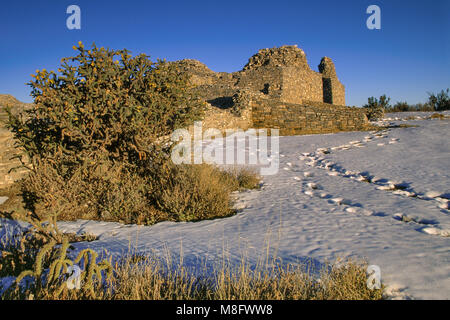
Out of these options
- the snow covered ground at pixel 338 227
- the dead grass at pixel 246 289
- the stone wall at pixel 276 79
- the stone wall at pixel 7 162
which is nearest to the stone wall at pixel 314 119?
the stone wall at pixel 276 79

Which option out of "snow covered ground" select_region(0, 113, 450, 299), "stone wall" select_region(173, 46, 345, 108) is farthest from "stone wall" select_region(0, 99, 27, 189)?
"stone wall" select_region(173, 46, 345, 108)

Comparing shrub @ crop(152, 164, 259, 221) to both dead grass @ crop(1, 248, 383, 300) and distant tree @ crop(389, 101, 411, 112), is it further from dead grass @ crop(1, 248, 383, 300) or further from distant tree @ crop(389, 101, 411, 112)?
distant tree @ crop(389, 101, 411, 112)

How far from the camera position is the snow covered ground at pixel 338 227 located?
261 centimetres

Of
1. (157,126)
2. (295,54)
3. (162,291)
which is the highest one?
(295,54)

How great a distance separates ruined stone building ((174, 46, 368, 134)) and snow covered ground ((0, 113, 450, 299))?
4.07 m

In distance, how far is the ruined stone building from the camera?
1451 cm

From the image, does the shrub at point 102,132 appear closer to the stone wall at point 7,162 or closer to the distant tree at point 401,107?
the stone wall at point 7,162

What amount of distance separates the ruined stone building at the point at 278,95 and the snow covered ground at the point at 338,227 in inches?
160

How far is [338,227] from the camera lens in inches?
142

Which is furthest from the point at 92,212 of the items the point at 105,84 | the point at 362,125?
the point at 362,125
